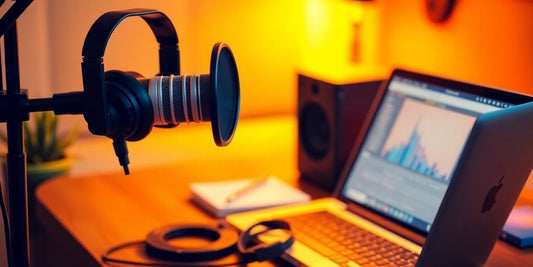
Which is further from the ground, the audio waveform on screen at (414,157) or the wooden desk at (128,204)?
the audio waveform on screen at (414,157)

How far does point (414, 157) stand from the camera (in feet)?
4.53

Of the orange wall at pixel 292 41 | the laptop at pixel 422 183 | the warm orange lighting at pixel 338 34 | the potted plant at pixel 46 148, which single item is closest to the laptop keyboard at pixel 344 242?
the laptop at pixel 422 183

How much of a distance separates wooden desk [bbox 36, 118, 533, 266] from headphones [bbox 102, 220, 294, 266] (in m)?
0.05

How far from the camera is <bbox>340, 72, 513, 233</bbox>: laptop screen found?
131cm

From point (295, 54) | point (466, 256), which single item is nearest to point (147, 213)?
point (466, 256)

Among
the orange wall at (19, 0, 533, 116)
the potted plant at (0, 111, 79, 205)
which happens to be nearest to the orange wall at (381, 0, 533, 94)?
the orange wall at (19, 0, 533, 116)

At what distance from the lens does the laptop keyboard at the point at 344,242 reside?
122 cm

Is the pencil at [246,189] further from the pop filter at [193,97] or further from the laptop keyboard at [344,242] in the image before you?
the pop filter at [193,97]

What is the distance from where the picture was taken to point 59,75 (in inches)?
78.6

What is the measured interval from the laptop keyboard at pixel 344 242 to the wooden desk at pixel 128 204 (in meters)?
0.15

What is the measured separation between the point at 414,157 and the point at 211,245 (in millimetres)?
381

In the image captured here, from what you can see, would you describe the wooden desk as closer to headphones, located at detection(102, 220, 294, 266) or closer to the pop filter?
headphones, located at detection(102, 220, 294, 266)

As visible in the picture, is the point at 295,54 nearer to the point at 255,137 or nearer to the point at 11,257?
the point at 255,137

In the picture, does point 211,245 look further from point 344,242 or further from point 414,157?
point 414,157
